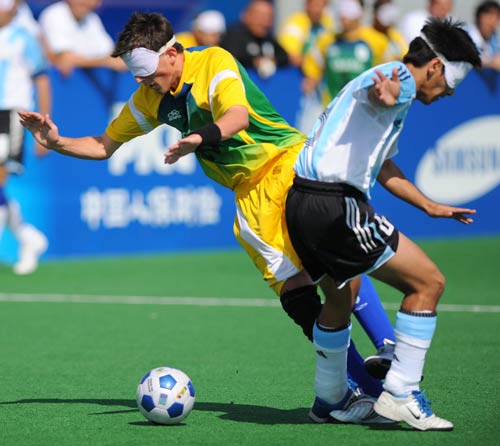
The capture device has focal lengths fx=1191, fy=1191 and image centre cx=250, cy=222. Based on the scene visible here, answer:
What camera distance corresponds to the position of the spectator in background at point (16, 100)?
12.6m

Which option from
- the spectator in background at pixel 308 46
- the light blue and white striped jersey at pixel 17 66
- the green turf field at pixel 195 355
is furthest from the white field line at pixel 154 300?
the spectator in background at pixel 308 46

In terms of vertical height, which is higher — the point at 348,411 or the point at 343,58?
the point at 343,58

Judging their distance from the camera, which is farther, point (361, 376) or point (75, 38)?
point (75, 38)

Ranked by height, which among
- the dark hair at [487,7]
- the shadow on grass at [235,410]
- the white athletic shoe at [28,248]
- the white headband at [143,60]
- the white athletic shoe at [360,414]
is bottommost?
the white athletic shoe at [28,248]

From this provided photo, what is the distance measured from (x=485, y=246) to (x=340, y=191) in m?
9.73

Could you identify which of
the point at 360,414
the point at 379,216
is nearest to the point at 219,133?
the point at 379,216

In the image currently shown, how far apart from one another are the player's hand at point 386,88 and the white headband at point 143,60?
136 centimetres

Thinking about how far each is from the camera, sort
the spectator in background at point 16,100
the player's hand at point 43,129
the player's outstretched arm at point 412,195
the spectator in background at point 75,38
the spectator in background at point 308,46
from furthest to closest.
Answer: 1. the spectator in background at point 308,46
2. the spectator in background at point 75,38
3. the spectator in background at point 16,100
4. the player's hand at point 43,129
5. the player's outstretched arm at point 412,195

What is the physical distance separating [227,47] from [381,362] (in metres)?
8.74

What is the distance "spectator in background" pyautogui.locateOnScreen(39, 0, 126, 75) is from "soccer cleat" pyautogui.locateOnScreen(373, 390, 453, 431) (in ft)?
27.5

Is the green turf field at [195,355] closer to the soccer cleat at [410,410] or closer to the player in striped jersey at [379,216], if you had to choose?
the soccer cleat at [410,410]

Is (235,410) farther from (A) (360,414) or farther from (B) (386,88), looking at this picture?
(B) (386,88)

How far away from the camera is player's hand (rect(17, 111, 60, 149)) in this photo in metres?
6.43

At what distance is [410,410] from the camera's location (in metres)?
5.58
